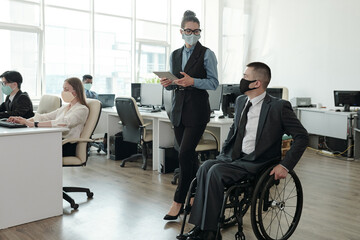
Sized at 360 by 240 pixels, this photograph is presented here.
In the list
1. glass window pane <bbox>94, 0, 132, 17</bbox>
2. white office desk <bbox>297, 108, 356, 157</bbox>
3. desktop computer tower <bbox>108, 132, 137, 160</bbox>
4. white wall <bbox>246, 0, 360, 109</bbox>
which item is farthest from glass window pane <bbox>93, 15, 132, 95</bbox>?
white office desk <bbox>297, 108, 356, 157</bbox>

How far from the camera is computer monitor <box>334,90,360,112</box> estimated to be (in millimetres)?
6384

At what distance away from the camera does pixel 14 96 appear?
4.19m

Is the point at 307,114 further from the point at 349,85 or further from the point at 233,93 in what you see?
the point at 233,93

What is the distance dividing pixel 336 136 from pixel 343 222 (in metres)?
3.62

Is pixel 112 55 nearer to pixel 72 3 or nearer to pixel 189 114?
pixel 72 3

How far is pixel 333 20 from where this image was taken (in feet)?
24.3

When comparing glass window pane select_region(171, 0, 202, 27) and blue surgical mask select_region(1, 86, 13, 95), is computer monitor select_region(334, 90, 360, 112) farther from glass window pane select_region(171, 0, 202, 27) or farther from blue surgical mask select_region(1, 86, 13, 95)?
blue surgical mask select_region(1, 86, 13, 95)

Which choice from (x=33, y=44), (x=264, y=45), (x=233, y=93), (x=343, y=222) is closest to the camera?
(x=343, y=222)

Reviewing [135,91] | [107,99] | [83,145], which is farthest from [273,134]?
[107,99]

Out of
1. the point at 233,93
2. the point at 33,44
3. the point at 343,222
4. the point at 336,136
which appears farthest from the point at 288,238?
the point at 33,44

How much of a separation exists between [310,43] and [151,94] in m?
3.85

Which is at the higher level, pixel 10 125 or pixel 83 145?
pixel 10 125

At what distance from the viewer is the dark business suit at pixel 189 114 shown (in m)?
2.89

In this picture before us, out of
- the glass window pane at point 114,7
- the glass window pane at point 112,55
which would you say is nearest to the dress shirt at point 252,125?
the glass window pane at point 112,55
